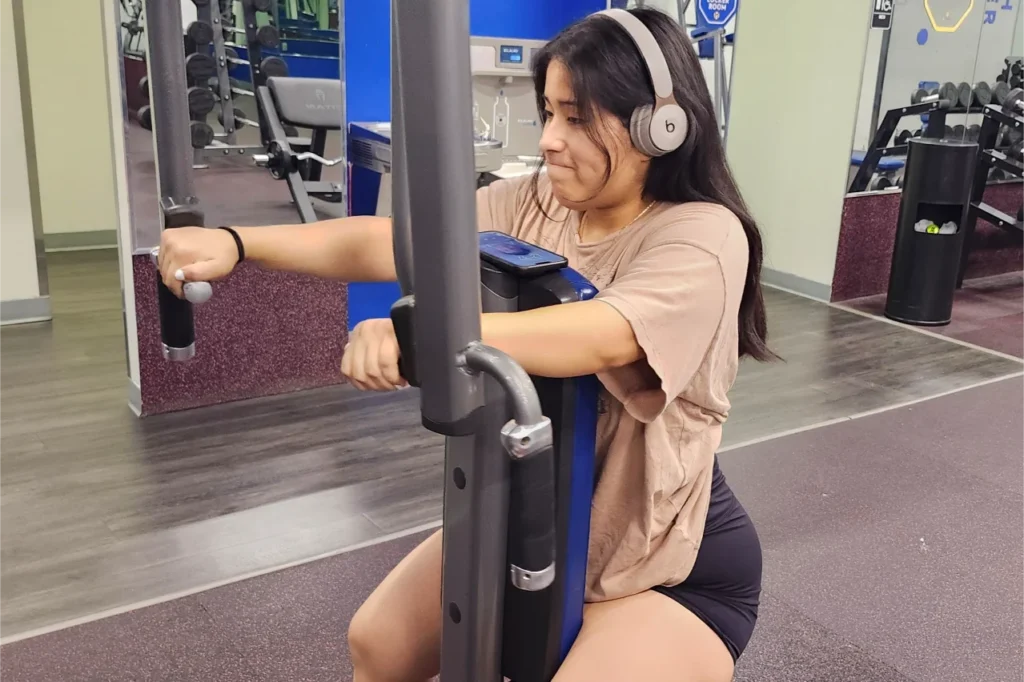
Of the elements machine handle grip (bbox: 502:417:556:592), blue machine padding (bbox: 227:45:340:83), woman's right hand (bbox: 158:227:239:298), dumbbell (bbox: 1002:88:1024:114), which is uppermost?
blue machine padding (bbox: 227:45:340:83)

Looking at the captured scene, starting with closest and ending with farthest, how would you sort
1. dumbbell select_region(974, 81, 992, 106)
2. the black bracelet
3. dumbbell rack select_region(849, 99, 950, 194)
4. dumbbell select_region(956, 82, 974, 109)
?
the black bracelet
dumbbell rack select_region(849, 99, 950, 194)
dumbbell select_region(956, 82, 974, 109)
dumbbell select_region(974, 81, 992, 106)

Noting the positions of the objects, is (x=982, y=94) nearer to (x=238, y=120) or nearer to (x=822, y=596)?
(x=822, y=596)

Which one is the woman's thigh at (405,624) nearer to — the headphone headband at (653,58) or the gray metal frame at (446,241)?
the gray metal frame at (446,241)

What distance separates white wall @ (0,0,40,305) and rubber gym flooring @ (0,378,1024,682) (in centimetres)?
246

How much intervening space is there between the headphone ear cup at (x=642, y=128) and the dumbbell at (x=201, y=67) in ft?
7.66

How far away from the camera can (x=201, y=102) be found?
3078 mm

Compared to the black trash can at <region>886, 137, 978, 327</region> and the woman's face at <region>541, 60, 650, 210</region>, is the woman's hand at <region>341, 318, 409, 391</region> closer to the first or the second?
the woman's face at <region>541, 60, 650, 210</region>

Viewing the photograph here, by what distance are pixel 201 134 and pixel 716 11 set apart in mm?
2927

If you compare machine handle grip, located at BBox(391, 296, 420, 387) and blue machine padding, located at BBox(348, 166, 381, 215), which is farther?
blue machine padding, located at BBox(348, 166, 381, 215)

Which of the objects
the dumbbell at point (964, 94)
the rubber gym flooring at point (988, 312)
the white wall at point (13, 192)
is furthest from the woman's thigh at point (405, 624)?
the dumbbell at point (964, 94)

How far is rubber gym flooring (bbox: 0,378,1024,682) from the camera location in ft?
6.86

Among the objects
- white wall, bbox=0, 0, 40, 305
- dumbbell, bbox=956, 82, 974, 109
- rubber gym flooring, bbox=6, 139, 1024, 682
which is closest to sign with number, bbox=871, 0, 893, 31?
dumbbell, bbox=956, 82, 974, 109

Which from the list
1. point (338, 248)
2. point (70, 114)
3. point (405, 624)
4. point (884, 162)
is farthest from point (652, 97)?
point (70, 114)

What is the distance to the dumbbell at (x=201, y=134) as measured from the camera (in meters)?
2.95
